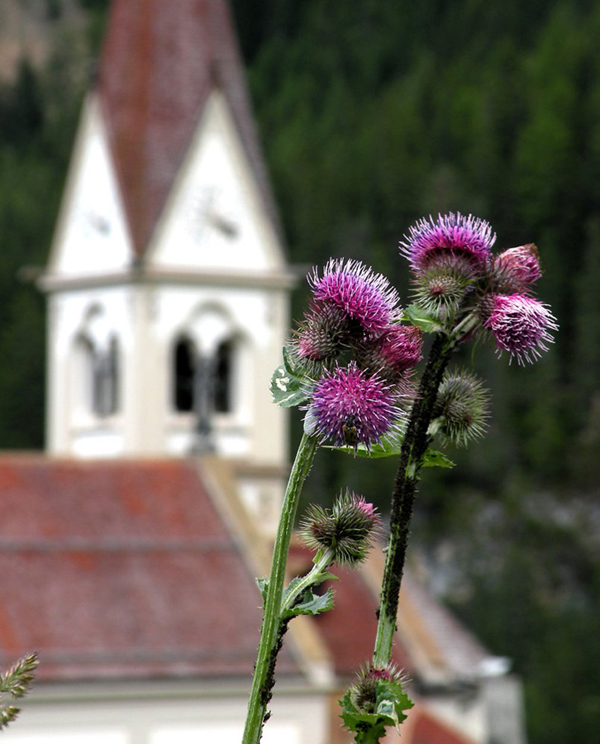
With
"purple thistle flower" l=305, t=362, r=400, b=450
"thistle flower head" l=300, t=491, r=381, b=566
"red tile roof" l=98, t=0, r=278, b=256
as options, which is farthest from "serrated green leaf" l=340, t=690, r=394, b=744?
"red tile roof" l=98, t=0, r=278, b=256

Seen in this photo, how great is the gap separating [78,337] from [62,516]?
599 cm

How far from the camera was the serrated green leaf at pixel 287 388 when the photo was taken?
9.45 ft

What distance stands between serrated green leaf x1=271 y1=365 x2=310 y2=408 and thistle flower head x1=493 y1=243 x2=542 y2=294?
0.94 feet

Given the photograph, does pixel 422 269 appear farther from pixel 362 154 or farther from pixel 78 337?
pixel 362 154

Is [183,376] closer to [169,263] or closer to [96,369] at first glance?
[169,263]

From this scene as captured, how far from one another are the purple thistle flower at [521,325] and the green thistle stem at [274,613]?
0.28 m

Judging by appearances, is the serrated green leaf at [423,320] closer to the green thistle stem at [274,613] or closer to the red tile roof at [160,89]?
the green thistle stem at [274,613]

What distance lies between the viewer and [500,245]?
66.4 metres

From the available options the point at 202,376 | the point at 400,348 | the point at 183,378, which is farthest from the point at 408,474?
the point at 183,378

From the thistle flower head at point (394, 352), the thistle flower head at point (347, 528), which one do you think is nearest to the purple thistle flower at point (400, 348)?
the thistle flower head at point (394, 352)

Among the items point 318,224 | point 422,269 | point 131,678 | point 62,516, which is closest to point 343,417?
point 422,269

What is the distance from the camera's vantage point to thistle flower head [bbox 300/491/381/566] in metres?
2.99

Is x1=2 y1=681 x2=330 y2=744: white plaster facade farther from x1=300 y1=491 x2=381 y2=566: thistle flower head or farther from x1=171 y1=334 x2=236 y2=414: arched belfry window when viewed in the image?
x1=300 y1=491 x2=381 y2=566: thistle flower head

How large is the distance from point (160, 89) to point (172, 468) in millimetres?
6590
